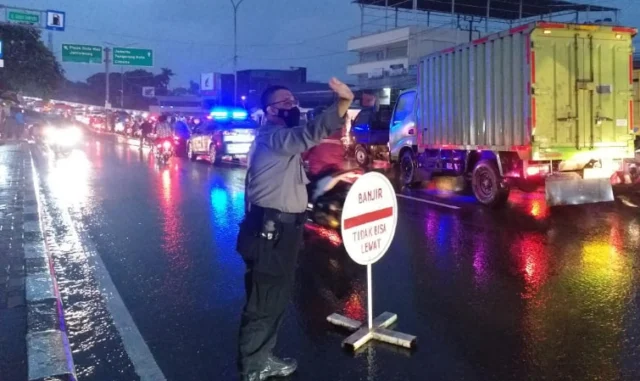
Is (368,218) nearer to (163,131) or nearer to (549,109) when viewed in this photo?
(549,109)

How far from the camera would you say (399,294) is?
6.28 m

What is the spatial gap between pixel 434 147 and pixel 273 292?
9.87 meters

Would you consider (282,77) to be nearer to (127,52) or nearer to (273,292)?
(127,52)

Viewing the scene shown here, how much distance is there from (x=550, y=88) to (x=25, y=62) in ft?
80.7

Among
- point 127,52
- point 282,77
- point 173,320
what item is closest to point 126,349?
point 173,320

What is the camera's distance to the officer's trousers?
158 inches

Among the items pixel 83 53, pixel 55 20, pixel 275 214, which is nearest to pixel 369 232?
pixel 275 214

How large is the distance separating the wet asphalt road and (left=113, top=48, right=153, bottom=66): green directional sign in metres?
35.3

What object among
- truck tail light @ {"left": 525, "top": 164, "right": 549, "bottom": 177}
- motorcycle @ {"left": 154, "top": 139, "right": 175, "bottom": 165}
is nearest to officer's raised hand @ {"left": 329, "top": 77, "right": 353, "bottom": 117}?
truck tail light @ {"left": 525, "top": 164, "right": 549, "bottom": 177}

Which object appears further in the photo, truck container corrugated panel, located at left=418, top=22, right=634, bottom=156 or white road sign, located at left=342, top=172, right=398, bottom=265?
truck container corrugated panel, located at left=418, top=22, right=634, bottom=156

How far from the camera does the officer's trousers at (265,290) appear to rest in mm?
4009

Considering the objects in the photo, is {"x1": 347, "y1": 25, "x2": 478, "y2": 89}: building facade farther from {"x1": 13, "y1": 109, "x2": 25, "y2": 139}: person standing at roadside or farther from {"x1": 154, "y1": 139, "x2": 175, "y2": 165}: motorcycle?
{"x1": 154, "y1": 139, "x2": 175, "y2": 165}: motorcycle

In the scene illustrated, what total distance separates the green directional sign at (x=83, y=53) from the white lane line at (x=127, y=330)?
39.8 m

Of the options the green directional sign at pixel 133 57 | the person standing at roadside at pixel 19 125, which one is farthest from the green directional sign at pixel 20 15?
the green directional sign at pixel 133 57
